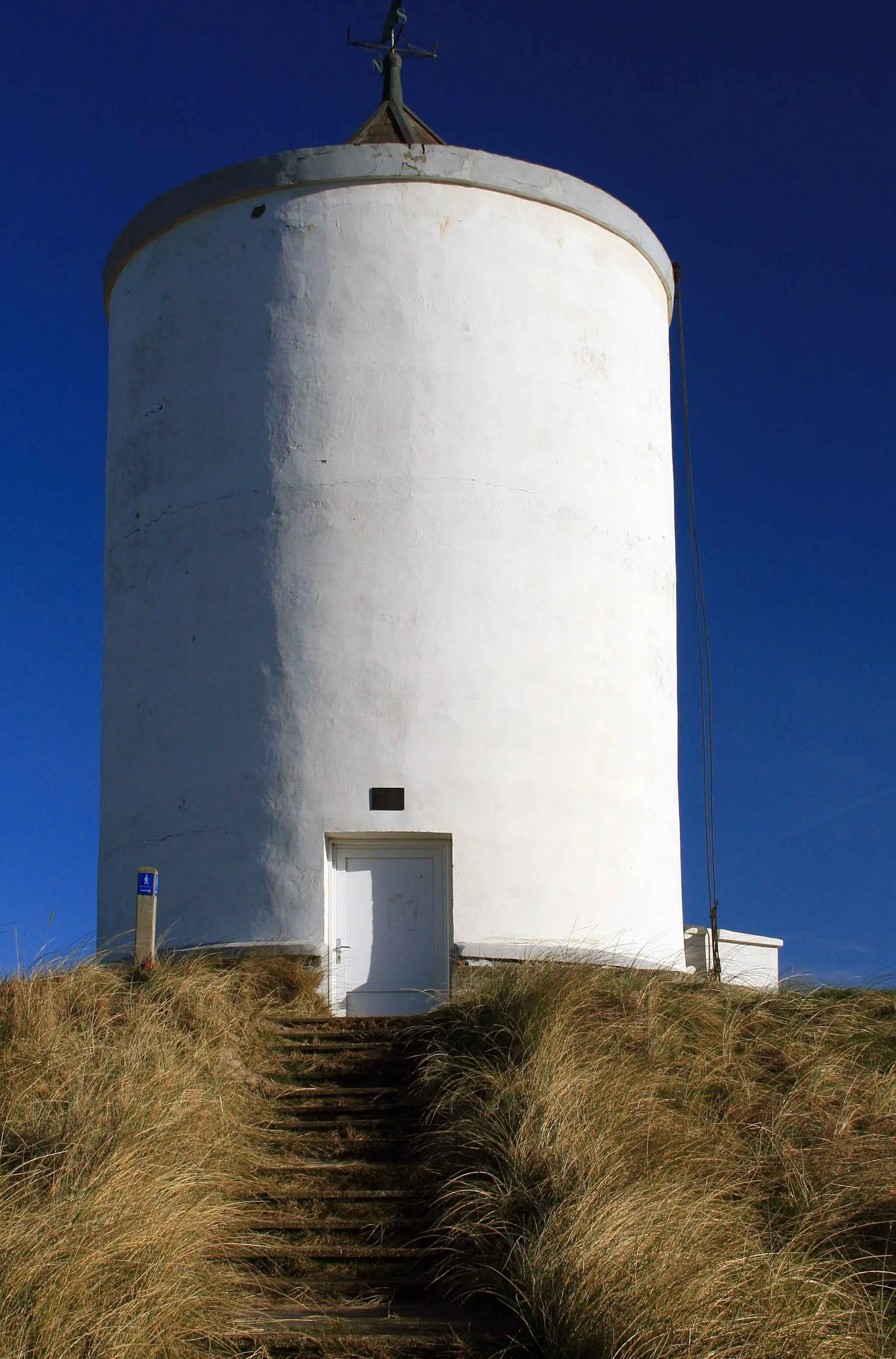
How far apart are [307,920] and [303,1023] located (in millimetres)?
1610

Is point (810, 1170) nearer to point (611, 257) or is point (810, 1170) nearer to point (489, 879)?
point (489, 879)

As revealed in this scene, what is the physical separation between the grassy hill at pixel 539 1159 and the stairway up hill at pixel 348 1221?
0.53 feet

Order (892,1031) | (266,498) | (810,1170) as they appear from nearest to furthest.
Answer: (810,1170), (892,1031), (266,498)

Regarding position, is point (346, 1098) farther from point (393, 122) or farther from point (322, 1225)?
point (393, 122)

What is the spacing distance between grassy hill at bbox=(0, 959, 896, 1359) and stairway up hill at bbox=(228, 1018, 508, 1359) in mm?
162

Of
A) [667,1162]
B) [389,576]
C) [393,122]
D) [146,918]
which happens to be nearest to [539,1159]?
[667,1162]

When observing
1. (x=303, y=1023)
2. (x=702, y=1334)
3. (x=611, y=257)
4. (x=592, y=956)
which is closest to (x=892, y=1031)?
(x=592, y=956)

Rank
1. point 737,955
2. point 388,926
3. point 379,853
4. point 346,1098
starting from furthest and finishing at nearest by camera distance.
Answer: point 737,955
point 379,853
point 388,926
point 346,1098

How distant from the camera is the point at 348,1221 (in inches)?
320

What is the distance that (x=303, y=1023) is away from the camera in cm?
1177

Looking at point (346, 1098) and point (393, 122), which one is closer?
point (346, 1098)

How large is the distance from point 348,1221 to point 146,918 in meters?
4.38

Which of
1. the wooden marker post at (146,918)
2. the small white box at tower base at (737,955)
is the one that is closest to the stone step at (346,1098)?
the wooden marker post at (146,918)

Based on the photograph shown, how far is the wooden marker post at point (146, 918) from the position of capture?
1180cm
